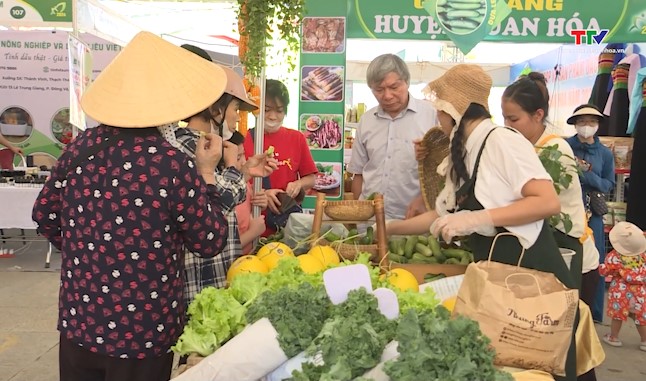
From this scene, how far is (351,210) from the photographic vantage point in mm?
2766

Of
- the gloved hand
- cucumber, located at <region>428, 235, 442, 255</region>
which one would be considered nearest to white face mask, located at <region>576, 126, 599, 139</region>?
cucumber, located at <region>428, 235, 442, 255</region>

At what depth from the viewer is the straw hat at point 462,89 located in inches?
94.0

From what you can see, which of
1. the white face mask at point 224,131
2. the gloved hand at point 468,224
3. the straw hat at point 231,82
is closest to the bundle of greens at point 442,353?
the gloved hand at point 468,224

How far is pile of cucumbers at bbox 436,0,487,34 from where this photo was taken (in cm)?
568

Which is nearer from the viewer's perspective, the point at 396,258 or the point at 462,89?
the point at 462,89

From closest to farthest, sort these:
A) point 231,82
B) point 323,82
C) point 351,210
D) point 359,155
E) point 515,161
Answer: point 515,161, point 231,82, point 351,210, point 359,155, point 323,82

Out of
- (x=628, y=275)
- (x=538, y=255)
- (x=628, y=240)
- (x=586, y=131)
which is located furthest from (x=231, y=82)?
(x=586, y=131)

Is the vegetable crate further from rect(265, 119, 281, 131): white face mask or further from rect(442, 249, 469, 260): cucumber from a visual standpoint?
rect(265, 119, 281, 131): white face mask

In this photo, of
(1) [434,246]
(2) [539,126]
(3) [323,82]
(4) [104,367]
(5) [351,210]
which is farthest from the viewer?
(3) [323,82]

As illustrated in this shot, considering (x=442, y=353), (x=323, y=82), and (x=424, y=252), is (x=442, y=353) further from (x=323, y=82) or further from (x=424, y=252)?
(x=323, y=82)

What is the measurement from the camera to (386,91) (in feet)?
12.0

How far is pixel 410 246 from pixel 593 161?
334 cm

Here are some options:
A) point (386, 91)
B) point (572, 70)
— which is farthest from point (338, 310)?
point (572, 70)

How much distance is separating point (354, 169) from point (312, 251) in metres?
1.70
